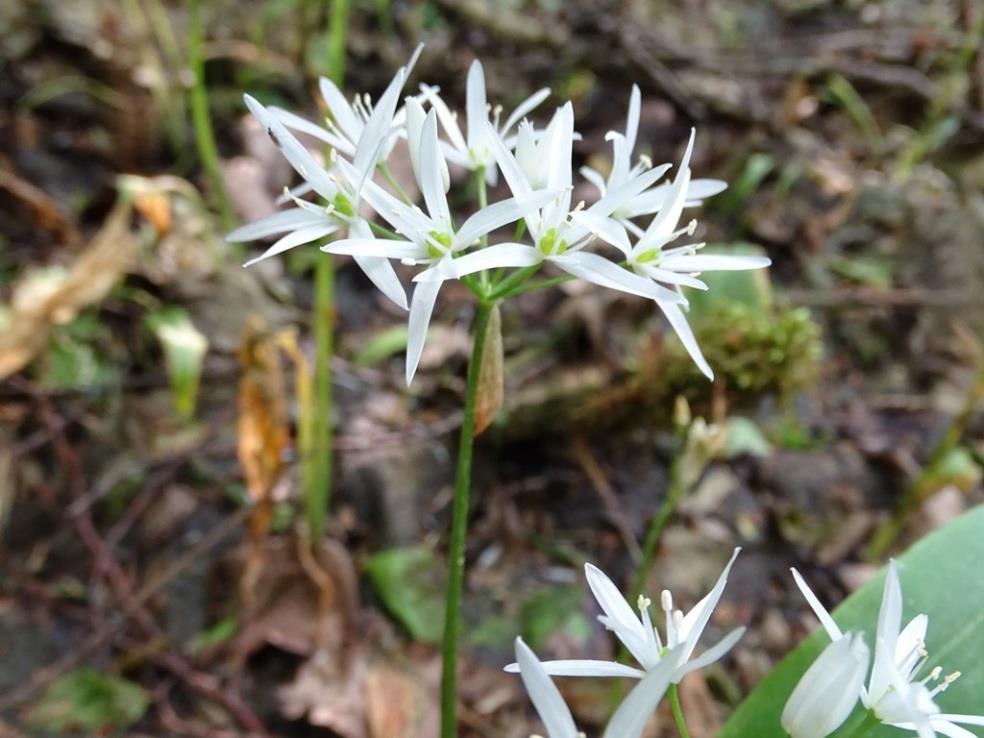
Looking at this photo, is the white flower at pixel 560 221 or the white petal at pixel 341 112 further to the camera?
the white petal at pixel 341 112

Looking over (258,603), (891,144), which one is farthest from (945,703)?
(891,144)

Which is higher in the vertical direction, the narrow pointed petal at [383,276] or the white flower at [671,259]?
the white flower at [671,259]

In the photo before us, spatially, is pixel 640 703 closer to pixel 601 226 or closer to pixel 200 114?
pixel 601 226

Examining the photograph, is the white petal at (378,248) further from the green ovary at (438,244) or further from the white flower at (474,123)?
the white flower at (474,123)

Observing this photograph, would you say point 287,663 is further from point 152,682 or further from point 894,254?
point 894,254

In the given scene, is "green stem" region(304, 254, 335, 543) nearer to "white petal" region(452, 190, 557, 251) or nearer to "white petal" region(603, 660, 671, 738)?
"white petal" region(452, 190, 557, 251)

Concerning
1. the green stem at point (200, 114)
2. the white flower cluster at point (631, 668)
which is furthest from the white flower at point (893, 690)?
the green stem at point (200, 114)

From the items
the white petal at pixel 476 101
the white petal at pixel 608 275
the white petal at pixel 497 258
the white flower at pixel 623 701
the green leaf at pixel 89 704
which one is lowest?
the green leaf at pixel 89 704
